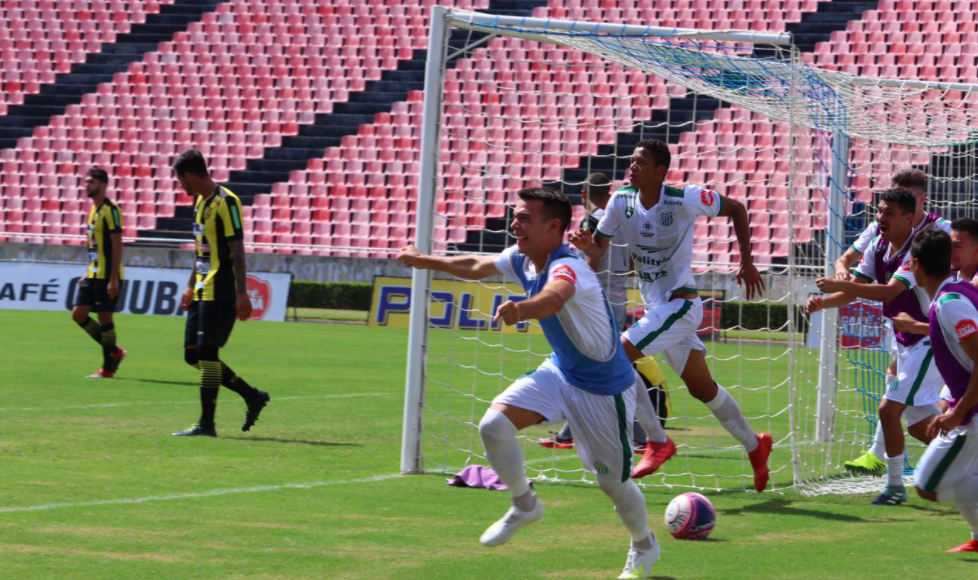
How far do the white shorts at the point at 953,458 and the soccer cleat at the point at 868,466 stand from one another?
3.41 m

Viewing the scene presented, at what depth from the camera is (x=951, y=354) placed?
5.97 meters

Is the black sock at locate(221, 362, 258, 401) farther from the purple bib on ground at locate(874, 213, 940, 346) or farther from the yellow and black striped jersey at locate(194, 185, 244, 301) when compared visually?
the purple bib on ground at locate(874, 213, 940, 346)

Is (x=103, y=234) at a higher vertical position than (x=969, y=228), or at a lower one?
lower

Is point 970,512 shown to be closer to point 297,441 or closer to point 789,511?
point 789,511

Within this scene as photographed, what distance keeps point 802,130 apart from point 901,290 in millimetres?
3982

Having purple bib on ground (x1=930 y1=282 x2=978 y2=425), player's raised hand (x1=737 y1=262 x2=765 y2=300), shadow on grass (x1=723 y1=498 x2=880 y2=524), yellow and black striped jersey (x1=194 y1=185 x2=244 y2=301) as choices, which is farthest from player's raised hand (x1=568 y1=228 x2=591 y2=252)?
yellow and black striped jersey (x1=194 y1=185 x2=244 y2=301)

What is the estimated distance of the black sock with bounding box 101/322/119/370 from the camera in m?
13.7

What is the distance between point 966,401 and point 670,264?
2.53 metres

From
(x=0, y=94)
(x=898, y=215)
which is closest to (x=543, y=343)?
(x=898, y=215)

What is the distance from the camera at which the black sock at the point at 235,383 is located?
31.7 feet

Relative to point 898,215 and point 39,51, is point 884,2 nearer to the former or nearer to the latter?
point 39,51

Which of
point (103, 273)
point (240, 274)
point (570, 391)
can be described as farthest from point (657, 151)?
Result: point (103, 273)

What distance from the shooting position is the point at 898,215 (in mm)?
7613

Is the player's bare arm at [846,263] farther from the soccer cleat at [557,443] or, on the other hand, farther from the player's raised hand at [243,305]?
the player's raised hand at [243,305]
